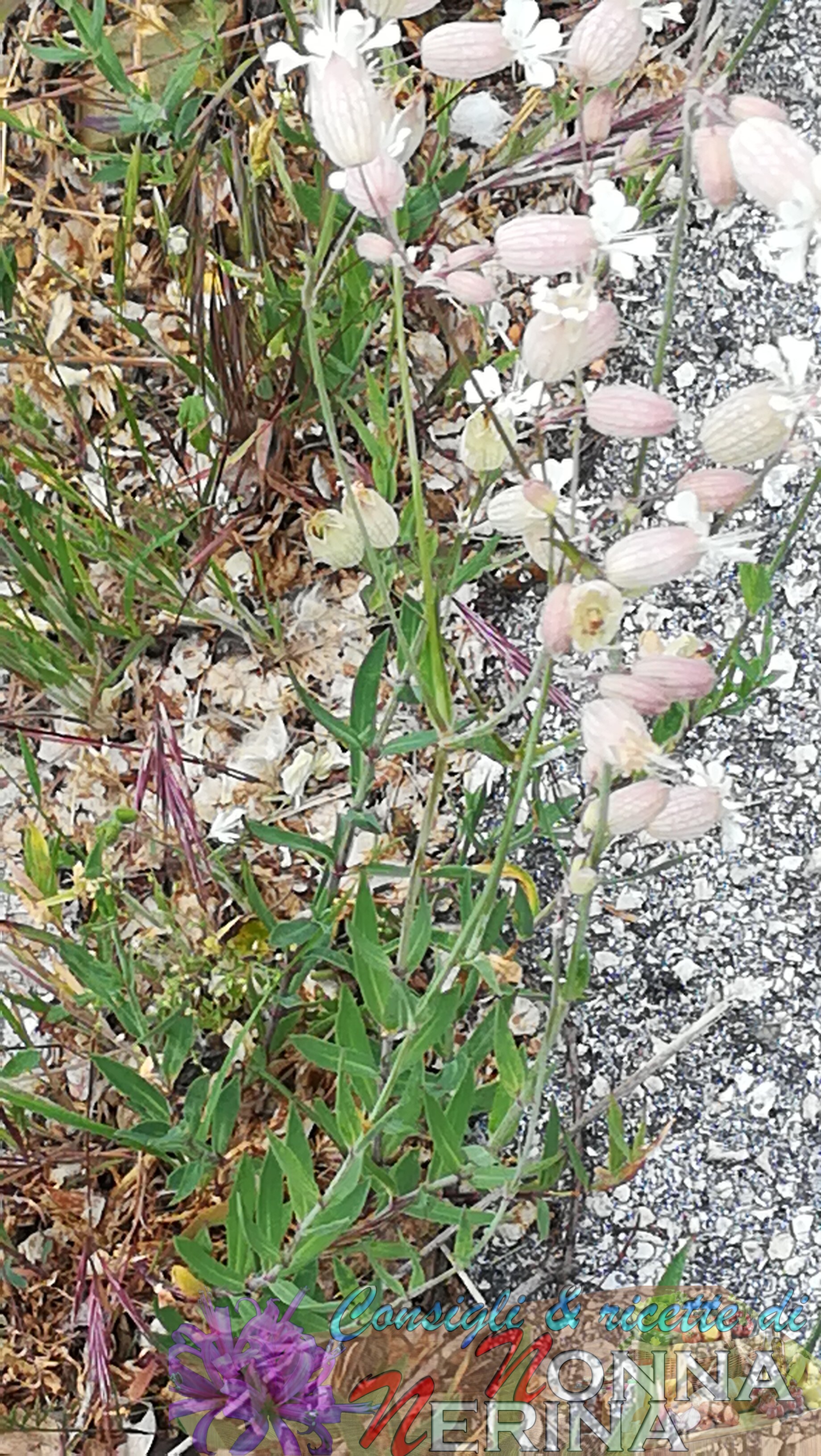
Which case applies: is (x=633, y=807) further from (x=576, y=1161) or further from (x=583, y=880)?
(x=576, y=1161)

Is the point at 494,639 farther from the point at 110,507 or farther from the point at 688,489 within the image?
the point at 688,489

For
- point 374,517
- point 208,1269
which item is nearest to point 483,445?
point 374,517

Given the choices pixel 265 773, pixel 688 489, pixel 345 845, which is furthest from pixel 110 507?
pixel 688 489

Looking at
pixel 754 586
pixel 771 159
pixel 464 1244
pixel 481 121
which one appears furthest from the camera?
pixel 481 121

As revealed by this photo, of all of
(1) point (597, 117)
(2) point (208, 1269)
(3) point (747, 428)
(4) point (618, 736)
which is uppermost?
(1) point (597, 117)

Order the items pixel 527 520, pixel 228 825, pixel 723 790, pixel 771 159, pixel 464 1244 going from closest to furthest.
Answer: pixel 771 159, pixel 527 520, pixel 723 790, pixel 464 1244, pixel 228 825

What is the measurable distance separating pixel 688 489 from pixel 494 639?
452 millimetres

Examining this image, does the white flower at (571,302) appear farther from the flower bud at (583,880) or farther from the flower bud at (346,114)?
the flower bud at (583,880)

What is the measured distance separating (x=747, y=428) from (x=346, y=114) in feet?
0.69

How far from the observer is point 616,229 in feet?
1.86

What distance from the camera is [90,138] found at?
121 centimetres

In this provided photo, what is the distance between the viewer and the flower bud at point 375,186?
58cm

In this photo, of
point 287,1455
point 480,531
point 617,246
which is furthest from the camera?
point 480,531

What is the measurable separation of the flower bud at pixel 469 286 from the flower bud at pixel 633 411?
7cm
